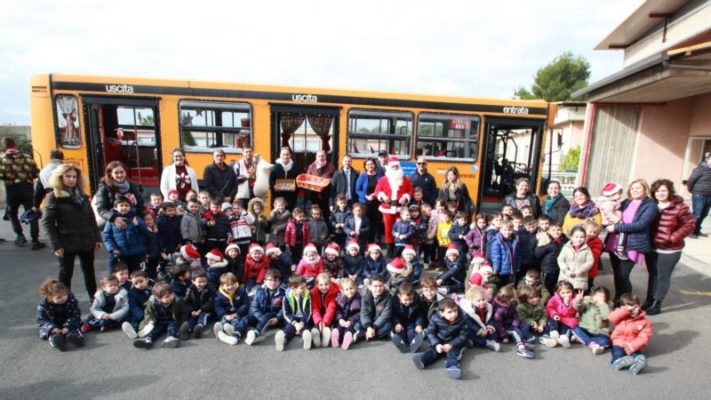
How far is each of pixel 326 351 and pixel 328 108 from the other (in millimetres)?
4490

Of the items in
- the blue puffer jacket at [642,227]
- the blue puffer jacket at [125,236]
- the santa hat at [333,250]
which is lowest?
the santa hat at [333,250]

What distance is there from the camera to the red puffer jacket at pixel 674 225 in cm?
421

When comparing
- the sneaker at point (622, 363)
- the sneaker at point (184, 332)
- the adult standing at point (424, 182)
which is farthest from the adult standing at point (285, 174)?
the sneaker at point (622, 363)

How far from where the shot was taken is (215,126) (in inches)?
263

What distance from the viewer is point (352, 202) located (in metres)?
6.29

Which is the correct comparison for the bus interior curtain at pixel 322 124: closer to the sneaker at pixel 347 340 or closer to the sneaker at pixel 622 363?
the sneaker at pixel 347 340

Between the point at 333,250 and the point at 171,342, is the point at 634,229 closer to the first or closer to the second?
the point at 333,250

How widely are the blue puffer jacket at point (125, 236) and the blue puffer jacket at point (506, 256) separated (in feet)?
14.3

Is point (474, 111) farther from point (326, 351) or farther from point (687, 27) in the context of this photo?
point (687, 27)

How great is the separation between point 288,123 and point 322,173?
1345mm

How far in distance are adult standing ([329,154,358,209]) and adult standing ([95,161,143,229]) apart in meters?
2.74

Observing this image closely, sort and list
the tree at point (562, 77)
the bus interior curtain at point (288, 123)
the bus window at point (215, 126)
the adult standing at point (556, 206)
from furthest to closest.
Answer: the tree at point (562, 77)
the bus interior curtain at point (288, 123)
the bus window at point (215, 126)
the adult standing at point (556, 206)

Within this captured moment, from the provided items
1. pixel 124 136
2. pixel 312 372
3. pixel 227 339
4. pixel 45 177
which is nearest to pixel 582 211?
pixel 312 372

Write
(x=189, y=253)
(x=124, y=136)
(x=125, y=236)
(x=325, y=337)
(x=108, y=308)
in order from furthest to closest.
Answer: (x=124, y=136), (x=189, y=253), (x=125, y=236), (x=108, y=308), (x=325, y=337)
